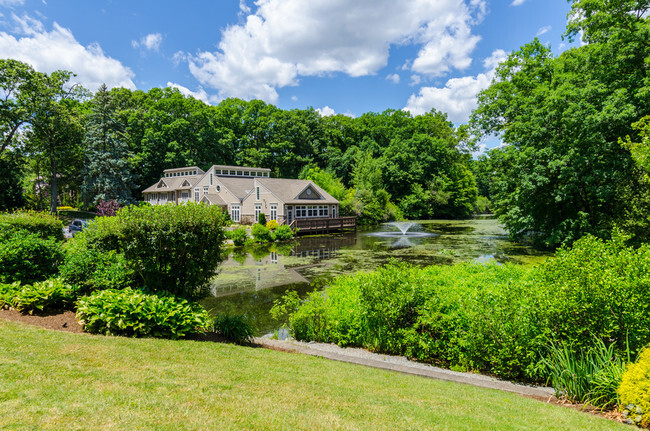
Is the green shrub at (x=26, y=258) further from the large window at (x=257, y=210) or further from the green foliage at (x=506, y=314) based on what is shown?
the large window at (x=257, y=210)

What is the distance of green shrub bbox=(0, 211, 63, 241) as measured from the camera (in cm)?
974

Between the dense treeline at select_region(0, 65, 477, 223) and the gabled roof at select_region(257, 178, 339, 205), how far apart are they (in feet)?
25.2

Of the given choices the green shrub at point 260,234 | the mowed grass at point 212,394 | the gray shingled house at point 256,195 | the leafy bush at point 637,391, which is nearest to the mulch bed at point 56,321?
the mowed grass at point 212,394

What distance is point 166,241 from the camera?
317 inches

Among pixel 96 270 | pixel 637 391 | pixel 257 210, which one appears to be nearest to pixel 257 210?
pixel 257 210

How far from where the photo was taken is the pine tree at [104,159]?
42094 millimetres

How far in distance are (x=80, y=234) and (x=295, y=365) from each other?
6.79 meters

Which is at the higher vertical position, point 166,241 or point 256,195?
point 256,195

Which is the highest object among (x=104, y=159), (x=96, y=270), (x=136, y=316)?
(x=104, y=159)

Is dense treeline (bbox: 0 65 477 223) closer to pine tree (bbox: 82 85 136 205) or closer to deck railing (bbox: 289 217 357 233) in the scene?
pine tree (bbox: 82 85 136 205)

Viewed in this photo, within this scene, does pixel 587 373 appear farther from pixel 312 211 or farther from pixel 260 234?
pixel 312 211

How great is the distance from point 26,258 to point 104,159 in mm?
39869

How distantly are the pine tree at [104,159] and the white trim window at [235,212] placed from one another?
12.7 m

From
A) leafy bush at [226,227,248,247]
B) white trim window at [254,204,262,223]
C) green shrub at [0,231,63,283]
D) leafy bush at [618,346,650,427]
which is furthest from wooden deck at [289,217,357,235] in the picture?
leafy bush at [618,346,650,427]
